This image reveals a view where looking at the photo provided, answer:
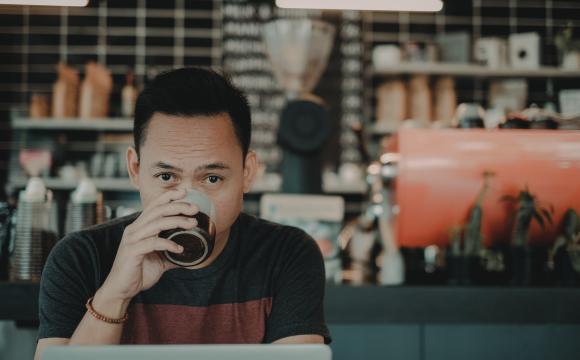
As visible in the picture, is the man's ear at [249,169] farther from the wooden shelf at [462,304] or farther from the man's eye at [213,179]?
the wooden shelf at [462,304]

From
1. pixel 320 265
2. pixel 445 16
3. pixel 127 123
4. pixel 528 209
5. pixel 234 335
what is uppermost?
pixel 445 16

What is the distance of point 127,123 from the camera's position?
159 inches

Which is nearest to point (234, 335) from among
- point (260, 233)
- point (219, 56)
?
point (260, 233)

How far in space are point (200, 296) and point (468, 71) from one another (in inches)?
125

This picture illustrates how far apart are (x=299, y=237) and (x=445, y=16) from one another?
3.47 meters

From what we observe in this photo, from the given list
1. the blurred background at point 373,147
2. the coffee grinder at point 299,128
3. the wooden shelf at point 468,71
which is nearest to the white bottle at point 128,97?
the blurred background at point 373,147

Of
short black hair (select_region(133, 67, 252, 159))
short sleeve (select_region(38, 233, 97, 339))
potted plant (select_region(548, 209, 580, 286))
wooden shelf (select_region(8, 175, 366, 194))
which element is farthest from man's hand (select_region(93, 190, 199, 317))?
wooden shelf (select_region(8, 175, 366, 194))

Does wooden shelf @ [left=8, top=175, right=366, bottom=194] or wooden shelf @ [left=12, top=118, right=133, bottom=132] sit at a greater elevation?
wooden shelf @ [left=12, top=118, right=133, bottom=132]

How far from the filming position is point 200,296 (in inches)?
52.4

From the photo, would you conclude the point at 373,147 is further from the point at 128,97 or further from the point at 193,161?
the point at 193,161

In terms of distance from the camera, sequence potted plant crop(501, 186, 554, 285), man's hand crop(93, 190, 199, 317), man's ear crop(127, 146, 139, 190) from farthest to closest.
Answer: potted plant crop(501, 186, 554, 285) < man's ear crop(127, 146, 139, 190) < man's hand crop(93, 190, 199, 317)

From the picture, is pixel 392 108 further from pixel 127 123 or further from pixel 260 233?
pixel 260 233

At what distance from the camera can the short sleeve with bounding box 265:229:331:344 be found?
1.32m

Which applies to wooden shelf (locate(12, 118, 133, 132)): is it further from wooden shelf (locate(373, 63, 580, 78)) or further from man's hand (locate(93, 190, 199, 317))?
man's hand (locate(93, 190, 199, 317))
